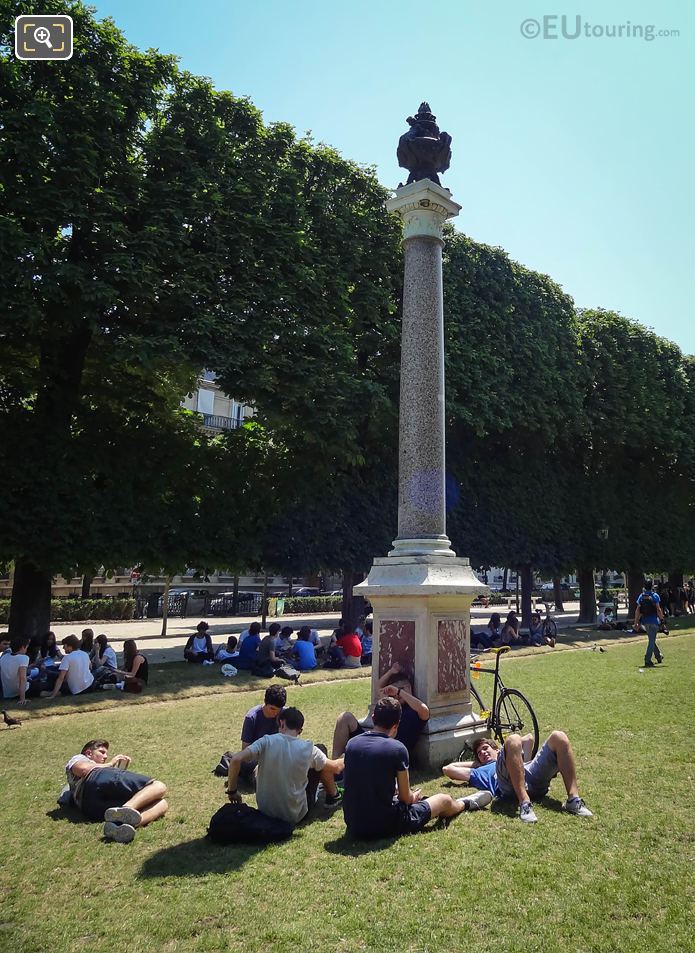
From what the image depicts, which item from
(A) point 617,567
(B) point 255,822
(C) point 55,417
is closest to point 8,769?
(B) point 255,822

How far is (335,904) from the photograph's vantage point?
4.84 meters

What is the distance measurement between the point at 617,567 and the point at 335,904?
31.6 m

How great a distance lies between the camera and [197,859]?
577 cm

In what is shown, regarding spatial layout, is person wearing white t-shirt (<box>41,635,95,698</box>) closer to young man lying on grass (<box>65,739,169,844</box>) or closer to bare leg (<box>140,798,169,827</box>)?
young man lying on grass (<box>65,739,169,844</box>)

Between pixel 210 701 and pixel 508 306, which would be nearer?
pixel 210 701

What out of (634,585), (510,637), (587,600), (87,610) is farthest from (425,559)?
(87,610)

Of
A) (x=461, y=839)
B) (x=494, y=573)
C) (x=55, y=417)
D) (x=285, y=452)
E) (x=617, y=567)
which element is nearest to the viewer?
(x=461, y=839)

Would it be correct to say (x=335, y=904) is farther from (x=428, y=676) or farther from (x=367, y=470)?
(x=367, y=470)

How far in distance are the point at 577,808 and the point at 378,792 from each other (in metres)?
1.90

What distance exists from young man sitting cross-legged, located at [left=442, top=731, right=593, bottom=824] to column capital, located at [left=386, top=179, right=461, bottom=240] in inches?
277

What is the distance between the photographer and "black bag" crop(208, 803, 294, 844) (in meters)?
6.13

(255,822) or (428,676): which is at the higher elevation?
(428,676)

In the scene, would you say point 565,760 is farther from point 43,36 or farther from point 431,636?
point 43,36

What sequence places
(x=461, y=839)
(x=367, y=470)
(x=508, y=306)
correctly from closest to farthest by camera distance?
(x=461, y=839)
(x=367, y=470)
(x=508, y=306)
